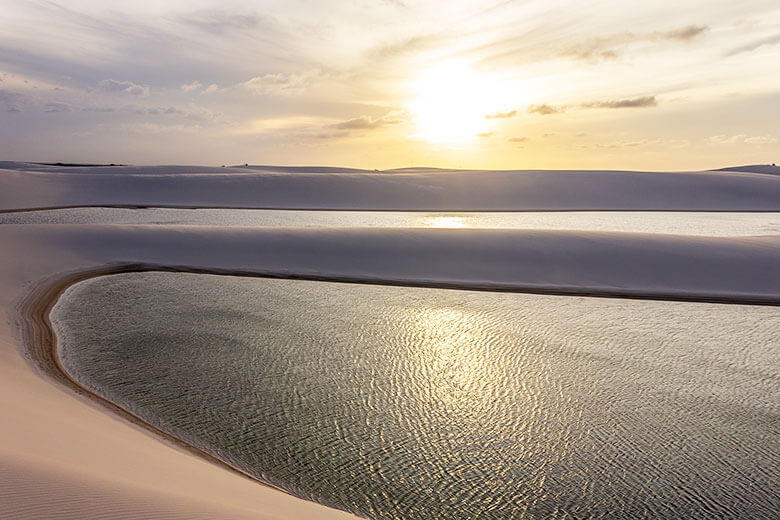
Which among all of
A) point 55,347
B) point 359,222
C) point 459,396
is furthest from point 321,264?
point 359,222

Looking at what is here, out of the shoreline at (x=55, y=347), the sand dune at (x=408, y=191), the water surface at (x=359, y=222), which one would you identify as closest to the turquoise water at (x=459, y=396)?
the shoreline at (x=55, y=347)

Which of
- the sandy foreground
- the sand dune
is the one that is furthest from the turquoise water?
the sand dune

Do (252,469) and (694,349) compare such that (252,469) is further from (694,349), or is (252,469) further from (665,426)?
(694,349)

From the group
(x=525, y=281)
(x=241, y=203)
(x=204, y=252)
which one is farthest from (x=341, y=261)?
(x=241, y=203)

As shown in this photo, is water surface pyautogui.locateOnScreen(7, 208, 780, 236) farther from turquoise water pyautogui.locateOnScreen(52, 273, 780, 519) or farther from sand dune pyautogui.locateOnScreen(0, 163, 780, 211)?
turquoise water pyautogui.locateOnScreen(52, 273, 780, 519)

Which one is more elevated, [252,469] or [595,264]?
[595,264]

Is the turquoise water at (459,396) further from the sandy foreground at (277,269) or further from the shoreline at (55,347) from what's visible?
the sandy foreground at (277,269)
